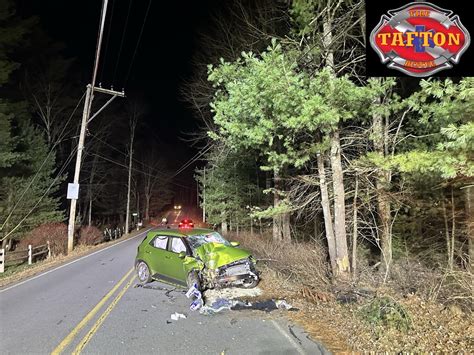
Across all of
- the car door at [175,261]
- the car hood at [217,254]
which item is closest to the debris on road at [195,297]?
the car hood at [217,254]

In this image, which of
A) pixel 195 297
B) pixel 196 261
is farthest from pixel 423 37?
pixel 195 297

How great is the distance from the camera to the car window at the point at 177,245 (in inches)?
398

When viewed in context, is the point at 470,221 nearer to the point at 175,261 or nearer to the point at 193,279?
the point at 193,279

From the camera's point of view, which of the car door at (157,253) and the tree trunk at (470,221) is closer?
the tree trunk at (470,221)

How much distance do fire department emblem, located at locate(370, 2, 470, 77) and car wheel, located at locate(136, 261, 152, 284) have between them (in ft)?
26.9

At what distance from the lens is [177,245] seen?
1029 centimetres

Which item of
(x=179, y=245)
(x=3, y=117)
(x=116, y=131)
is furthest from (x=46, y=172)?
(x=116, y=131)

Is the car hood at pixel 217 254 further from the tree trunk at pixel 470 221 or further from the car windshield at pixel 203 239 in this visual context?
the tree trunk at pixel 470 221

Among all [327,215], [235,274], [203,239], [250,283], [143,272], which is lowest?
[250,283]

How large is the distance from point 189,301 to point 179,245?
177cm

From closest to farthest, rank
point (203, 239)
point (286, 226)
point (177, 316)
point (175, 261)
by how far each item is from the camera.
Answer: point (177, 316), point (175, 261), point (203, 239), point (286, 226)

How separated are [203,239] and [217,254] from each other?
117 cm

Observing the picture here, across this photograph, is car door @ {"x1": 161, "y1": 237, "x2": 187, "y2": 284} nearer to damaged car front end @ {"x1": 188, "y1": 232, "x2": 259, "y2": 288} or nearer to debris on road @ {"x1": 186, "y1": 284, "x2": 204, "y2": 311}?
damaged car front end @ {"x1": 188, "y1": 232, "x2": 259, "y2": 288}

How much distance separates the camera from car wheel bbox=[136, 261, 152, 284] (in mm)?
10992
